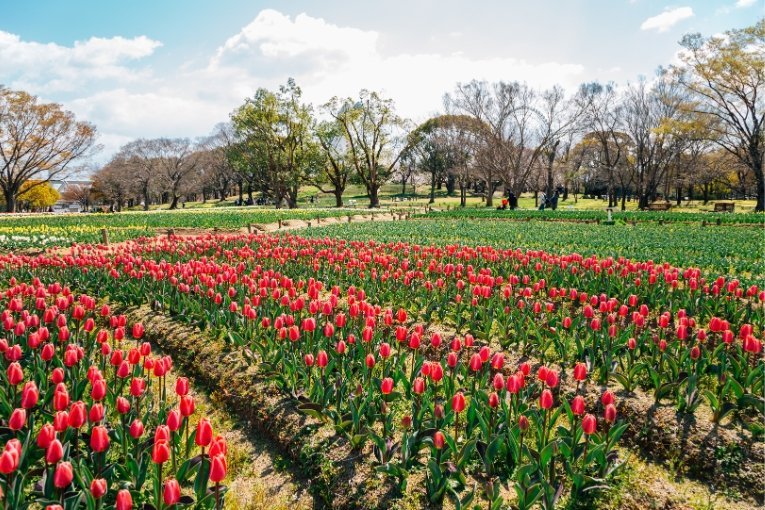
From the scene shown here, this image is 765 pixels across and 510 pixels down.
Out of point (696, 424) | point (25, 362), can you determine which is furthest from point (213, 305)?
point (696, 424)

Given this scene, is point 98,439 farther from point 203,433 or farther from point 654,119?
point 654,119

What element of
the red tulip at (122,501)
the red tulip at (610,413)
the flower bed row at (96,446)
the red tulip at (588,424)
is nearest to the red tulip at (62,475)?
the flower bed row at (96,446)

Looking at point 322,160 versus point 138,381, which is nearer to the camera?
point 138,381

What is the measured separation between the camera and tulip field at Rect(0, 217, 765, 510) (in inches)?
123

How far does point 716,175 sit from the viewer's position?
54188 millimetres

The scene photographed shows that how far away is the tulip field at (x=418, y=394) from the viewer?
311 cm

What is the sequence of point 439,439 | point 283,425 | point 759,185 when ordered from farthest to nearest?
point 759,185 → point 283,425 → point 439,439

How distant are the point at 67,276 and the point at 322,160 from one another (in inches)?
1718

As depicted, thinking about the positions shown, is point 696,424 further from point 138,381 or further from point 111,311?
point 111,311

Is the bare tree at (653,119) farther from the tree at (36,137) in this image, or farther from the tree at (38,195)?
the tree at (38,195)

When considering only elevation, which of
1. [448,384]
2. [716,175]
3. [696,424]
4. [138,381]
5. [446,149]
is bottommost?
[696,424]

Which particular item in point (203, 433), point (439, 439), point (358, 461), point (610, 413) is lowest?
point (358, 461)

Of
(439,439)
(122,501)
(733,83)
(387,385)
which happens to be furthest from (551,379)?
(733,83)

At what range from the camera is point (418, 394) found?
3.84 meters
